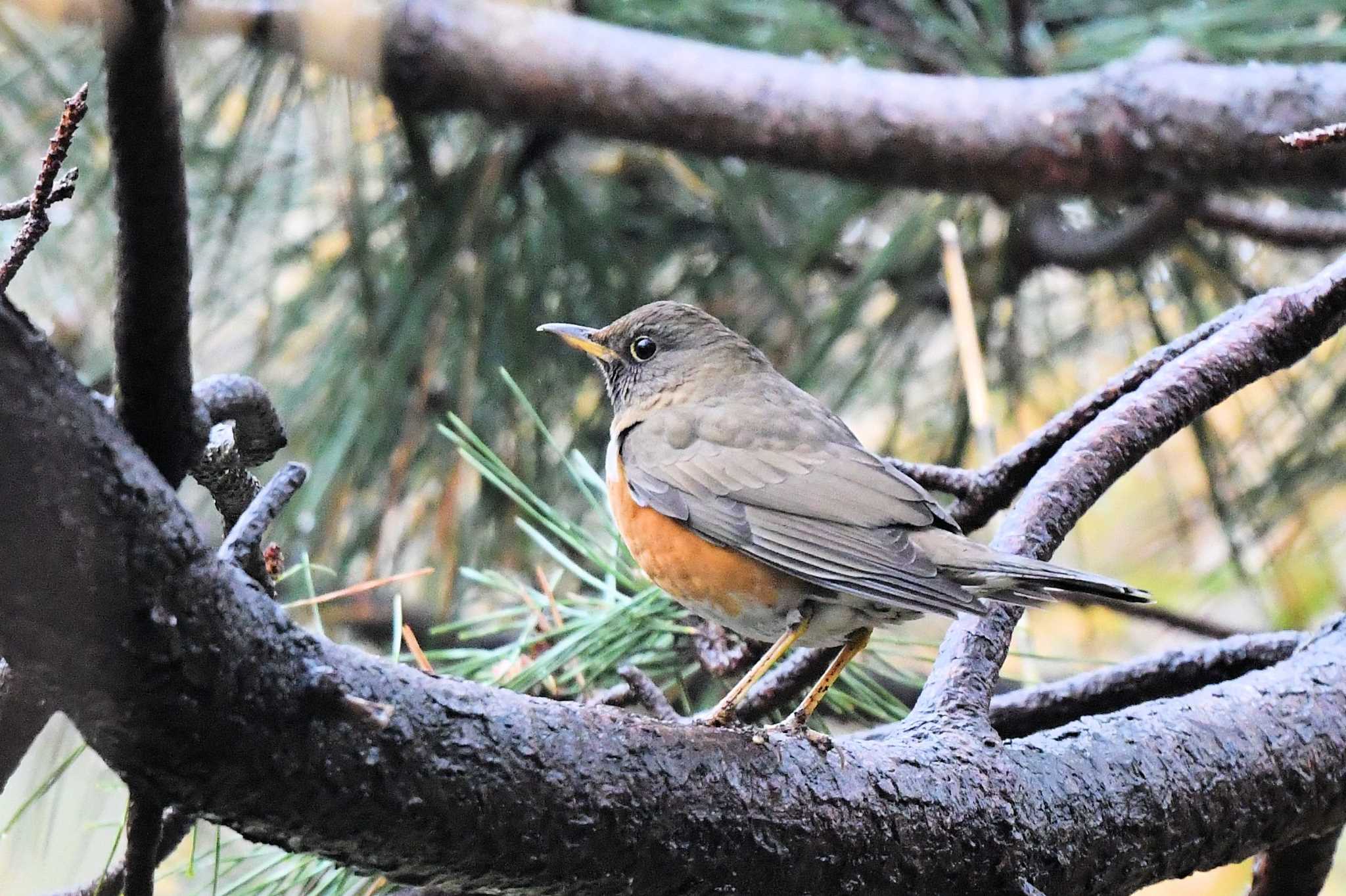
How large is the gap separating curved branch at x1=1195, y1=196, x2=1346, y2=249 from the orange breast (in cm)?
188

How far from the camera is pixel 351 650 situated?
1107 mm

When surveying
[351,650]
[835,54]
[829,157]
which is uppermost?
[835,54]

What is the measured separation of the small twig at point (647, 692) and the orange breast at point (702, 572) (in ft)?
0.80

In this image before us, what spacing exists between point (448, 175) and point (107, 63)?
2.68m

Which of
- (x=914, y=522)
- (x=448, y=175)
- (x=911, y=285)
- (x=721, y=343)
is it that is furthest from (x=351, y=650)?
(x=911, y=285)

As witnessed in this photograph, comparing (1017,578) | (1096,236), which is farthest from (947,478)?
(1096,236)

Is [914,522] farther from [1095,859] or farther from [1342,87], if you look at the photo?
[1342,87]

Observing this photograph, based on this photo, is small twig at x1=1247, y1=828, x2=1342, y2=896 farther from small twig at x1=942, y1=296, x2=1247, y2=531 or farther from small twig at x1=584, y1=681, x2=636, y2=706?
small twig at x1=584, y1=681, x2=636, y2=706

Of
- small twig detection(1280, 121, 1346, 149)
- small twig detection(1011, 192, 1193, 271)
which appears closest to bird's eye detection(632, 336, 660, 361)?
small twig detection(1011, 192, 1193, 271)

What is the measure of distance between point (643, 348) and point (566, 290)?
0.73 metres

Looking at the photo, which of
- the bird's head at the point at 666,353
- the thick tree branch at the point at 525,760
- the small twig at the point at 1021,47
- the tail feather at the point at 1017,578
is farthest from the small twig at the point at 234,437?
the small twig at the point at 1021,47

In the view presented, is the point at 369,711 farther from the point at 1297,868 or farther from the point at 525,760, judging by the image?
the point at 1297,868

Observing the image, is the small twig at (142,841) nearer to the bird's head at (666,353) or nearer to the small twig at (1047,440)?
the small twig at (1047,440)

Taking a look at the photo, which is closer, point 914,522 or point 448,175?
point 914,522
